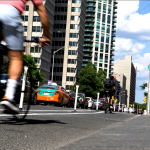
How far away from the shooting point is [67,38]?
107312 mm

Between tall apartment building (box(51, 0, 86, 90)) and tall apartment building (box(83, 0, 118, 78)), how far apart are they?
25.6m

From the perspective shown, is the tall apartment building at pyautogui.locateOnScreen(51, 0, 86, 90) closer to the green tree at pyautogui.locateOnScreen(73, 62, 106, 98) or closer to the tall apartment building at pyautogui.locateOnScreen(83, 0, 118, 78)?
the green tree at pyautogui.locateOnScreen(73, 62, 106, 98)

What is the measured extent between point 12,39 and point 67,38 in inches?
4086

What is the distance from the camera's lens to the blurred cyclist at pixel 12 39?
4.10 meters

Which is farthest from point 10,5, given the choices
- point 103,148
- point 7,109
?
point 103,148

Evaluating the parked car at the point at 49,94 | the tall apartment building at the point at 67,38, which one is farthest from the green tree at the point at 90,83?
the parked car at the point at 49,94

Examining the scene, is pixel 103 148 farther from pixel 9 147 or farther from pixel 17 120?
pixel 17 120

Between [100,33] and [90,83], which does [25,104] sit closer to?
[90,83]

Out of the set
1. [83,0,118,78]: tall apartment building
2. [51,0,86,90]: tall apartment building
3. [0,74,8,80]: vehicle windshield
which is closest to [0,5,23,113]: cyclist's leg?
[0,74,8,80]: vehicle windshield

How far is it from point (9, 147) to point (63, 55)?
4150 inches

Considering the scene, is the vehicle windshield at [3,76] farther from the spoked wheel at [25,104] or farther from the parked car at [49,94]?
the parked car at [49,94]

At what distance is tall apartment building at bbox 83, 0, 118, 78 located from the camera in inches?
5325

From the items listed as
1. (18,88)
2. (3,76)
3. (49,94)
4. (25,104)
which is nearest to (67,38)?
(49,94)

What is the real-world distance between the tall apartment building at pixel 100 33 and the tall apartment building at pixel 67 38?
2563cm
